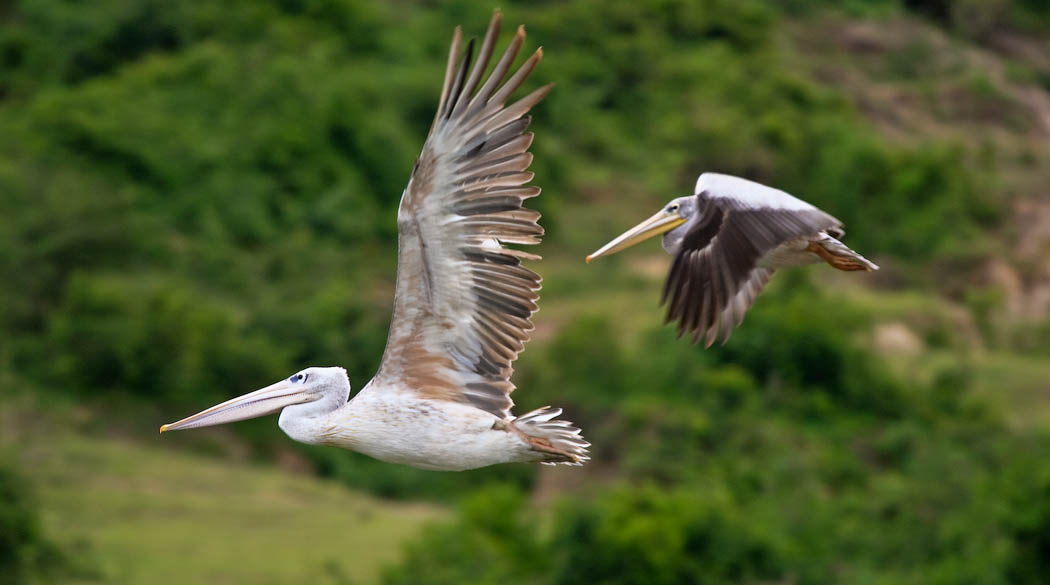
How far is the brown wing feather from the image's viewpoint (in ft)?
33.2

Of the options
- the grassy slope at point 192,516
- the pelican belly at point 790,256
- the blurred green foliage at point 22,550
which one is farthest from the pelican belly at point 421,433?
the blurred green foliage at point 22,550

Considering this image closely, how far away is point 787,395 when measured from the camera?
30234 millimetres

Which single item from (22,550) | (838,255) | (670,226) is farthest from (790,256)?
(22,550)

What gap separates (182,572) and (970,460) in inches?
439

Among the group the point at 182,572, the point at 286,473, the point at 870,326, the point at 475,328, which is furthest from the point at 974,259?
the point at 475,328

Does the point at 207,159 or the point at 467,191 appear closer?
the point at 467,191

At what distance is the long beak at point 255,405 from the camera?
9742mm

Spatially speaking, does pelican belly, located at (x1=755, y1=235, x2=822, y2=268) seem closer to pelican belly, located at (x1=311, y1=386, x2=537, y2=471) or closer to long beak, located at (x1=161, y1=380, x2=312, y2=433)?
pelican belly, located at (x1=311, y1=386, x2=537, y2=471)

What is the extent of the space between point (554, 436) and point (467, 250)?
38.0 inches

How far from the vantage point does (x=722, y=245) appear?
1013 cm

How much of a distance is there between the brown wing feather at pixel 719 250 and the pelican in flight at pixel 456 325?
0.85 meters

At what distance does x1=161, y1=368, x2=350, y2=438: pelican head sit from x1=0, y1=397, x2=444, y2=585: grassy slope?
14.6 m

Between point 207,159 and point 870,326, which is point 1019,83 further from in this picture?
point 207,159

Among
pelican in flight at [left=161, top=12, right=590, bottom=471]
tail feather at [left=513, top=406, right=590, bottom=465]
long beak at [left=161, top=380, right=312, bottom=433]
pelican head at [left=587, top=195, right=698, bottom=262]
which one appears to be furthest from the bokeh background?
tail feather at [left=513, top=406, right=590, bottom=465]
